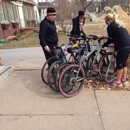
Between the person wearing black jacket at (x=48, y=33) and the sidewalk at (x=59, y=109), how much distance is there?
898 mm

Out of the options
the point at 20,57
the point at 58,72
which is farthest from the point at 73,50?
the point at 20,57

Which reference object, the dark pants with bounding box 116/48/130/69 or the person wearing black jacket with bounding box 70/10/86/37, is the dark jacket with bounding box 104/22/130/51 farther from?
the person wearing black jacket with bounding box 70/10/86/37

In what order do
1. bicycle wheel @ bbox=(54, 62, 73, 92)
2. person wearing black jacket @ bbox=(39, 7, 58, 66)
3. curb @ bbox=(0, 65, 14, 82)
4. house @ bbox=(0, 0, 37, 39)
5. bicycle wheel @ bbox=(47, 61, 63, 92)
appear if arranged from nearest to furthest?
bicycle wheel @ bbox=(54, 62, 73, 92)
bicycle wheel @ bbox=(47, 61, 63, 92)
person wearing black jacket @ bbox=(39, 7, 58, 66)
curb @ bbox=(0, 65, 14, 82)
house @ bbox=(0, 0, 37, 39)

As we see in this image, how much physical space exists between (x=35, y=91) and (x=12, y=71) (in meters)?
1.58

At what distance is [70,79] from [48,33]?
1179mm

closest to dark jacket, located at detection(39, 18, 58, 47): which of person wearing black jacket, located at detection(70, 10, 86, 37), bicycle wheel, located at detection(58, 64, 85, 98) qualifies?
bicycle wheel, located at detection(58, 64, 85, 98)

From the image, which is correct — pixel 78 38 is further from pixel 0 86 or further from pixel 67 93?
pixel 0 86

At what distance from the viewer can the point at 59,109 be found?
2955 millimetres

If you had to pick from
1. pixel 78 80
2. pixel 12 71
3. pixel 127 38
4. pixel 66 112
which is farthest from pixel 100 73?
pixel 12 71

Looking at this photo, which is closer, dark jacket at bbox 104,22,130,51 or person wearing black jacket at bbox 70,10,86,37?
dark jacket at bbox 104,22,130,51

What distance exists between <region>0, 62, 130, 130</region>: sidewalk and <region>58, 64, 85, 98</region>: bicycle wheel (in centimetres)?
14

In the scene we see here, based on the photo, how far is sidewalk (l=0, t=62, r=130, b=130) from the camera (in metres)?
2.56

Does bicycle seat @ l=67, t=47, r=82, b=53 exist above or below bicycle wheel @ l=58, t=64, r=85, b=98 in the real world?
above

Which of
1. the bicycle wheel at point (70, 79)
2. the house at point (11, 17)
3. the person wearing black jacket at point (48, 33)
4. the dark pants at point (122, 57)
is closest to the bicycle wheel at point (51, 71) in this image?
the bicycle wheel at point (70, 79)
